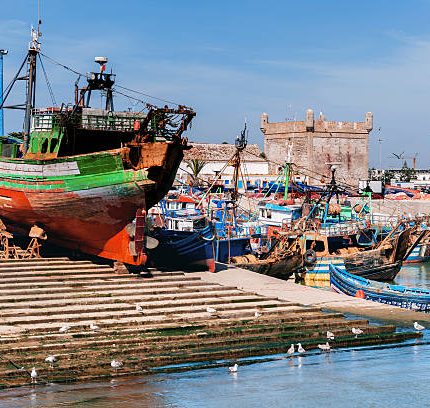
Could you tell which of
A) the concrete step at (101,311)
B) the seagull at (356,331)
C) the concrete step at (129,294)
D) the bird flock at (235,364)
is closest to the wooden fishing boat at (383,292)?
the bird flock at (235,364)

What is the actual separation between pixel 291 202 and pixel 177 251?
79.2 ft

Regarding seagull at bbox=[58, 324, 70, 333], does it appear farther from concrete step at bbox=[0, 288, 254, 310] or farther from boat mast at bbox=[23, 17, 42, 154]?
boat mast at bbox=[23, 17, 42, 154]

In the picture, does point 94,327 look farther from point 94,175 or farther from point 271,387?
point 94,175

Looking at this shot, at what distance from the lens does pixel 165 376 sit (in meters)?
16.3

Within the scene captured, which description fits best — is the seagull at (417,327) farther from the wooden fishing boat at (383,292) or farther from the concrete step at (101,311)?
the wooden fishing boat at (383,292)

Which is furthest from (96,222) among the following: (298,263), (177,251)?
(298,263)

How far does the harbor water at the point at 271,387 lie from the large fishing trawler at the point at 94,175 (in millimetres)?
7897

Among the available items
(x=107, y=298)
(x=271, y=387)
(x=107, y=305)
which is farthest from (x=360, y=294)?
(x=271, y=387)

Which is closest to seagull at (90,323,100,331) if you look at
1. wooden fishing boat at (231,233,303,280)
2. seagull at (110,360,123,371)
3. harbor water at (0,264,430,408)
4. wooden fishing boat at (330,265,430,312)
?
seagull at (110,360,123,371)

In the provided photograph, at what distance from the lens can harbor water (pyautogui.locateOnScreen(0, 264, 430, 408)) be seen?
48.6 feet

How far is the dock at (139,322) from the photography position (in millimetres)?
16797

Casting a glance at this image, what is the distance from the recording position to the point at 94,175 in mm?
24562

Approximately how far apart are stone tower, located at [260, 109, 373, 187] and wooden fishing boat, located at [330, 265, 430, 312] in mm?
47560

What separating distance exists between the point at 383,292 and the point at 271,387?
11974 mm
